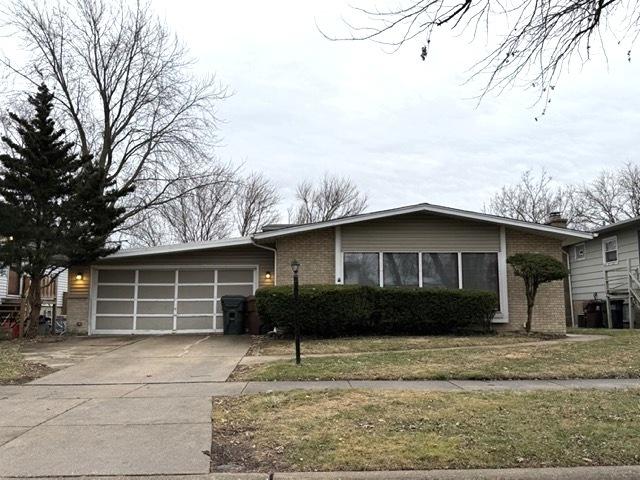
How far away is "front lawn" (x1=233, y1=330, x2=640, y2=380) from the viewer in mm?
9016

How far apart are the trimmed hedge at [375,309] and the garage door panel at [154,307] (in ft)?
15.7

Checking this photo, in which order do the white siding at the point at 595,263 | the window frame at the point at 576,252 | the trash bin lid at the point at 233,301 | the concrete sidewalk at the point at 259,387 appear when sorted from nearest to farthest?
the concrete sidewalk at the point at 259,387 → the trash bin lid at the point at 233,301 → the white siding at the point at 595,263 → the window frame at the point at 576,252

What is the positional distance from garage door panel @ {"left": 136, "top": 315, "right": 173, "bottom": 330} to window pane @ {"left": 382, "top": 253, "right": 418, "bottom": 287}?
7.32 metres

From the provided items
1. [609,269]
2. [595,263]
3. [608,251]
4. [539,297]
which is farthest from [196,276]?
[595,263]

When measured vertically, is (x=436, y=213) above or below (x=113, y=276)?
above

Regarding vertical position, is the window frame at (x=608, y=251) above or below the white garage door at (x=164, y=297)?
above

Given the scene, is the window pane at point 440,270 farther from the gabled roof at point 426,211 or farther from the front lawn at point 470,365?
the front lawn at point 470,365

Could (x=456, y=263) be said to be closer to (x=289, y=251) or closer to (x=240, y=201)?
(x=289, y=251)

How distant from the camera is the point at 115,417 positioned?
6641 millimetres

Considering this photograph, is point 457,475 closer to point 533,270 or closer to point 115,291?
point 533,270

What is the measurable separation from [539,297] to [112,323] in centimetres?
1320

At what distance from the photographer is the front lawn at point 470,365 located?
9.02 m

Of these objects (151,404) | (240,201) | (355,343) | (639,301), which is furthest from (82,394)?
(240,201)

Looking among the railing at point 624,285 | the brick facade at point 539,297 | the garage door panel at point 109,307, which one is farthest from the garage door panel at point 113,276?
the railing at point 624,285
